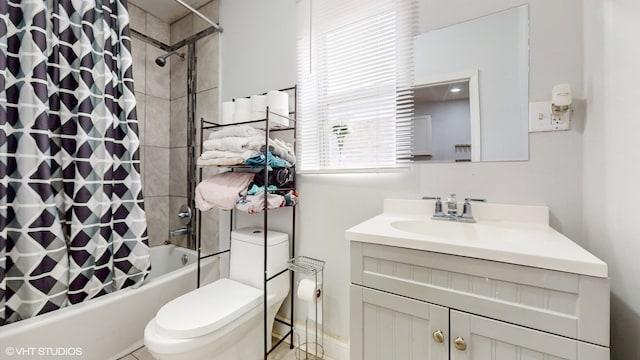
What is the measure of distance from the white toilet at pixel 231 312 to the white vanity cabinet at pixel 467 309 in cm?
60

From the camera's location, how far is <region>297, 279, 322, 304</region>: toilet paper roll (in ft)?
4.29

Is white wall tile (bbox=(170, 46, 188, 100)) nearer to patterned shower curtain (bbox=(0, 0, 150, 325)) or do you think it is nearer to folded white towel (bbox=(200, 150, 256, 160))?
patterned shower curtain (bbox=(0, 0, 150, 325))

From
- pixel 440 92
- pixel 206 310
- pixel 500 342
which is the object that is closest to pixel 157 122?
pixel 206 310

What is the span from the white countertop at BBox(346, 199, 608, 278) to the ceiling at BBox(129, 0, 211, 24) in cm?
231

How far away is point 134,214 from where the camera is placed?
4.79 feet

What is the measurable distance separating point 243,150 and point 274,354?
122cm

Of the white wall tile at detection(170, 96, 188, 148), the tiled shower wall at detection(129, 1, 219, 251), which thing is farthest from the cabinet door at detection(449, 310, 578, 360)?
the white wall tile at detection(170, 96, 188, 148)

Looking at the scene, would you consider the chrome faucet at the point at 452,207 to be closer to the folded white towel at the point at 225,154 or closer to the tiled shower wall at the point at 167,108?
the folded white towel at the point at 225,154

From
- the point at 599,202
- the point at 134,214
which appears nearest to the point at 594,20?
the point at 599,202

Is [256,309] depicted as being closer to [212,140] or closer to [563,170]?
[212,140]

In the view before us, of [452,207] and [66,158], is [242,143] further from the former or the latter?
[452,207]

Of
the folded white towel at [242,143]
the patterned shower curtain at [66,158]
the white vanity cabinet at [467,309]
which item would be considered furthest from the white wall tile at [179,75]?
the white vanity cabinet at [467,309]

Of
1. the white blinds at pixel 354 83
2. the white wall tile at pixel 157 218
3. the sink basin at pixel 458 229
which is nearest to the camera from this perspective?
the sink basin at pixel 458 229

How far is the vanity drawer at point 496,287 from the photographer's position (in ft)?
1.92
